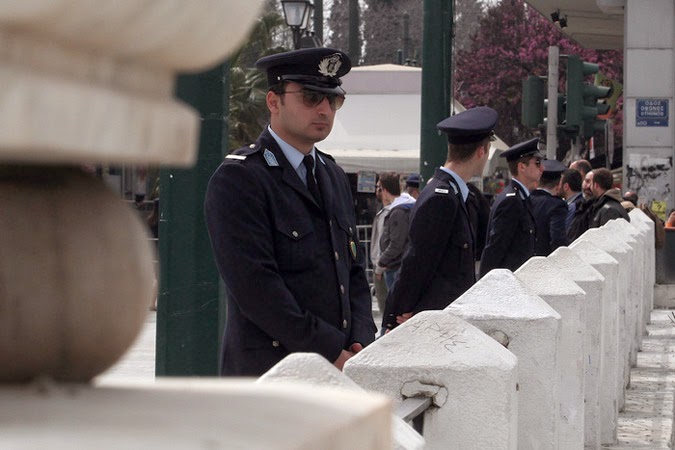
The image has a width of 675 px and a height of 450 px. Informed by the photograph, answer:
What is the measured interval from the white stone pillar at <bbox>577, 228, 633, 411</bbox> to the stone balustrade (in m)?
1.50

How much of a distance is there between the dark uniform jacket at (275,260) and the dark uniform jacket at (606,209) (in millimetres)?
11555

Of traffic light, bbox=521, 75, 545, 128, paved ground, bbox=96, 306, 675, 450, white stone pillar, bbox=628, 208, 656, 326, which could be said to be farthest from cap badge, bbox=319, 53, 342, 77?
white stone pillar, bbox=628, 208, 656, 326

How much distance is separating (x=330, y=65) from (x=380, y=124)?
23.8 metres

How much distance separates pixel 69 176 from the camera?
1.25 meters

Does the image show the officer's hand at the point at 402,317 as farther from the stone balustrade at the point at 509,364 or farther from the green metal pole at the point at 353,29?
the green metal pole at the point at 353,29

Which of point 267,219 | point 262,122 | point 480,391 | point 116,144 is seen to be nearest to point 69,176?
point 116,144

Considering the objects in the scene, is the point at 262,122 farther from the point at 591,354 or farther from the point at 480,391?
the point at 480,391

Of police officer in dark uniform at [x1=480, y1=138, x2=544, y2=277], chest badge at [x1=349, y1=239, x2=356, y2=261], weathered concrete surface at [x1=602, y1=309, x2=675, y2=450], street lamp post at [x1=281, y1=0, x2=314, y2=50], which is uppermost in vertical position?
street lamp post at [x1=281, y1=0, x2=314, y2=50]

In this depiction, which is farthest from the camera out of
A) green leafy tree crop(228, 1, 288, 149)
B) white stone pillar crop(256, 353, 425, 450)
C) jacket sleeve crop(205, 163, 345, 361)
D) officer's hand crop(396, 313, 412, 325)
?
green leafy tree crop(228, 1, 288, 149)

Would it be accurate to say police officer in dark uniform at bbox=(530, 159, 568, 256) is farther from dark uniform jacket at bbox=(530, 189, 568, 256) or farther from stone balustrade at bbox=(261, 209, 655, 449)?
stone balustrade at bbox=(261, 209, 655, 449)

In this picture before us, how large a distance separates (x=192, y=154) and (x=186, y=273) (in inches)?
175

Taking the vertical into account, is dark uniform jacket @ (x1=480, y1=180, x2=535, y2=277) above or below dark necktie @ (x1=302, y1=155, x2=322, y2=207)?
below

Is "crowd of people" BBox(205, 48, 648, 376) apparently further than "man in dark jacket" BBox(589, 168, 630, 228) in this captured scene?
No

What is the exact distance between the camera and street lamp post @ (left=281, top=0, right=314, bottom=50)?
19.0 metres
